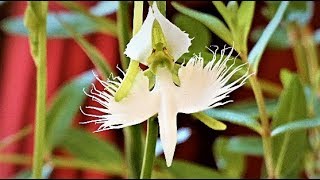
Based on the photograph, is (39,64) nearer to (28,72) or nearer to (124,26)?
(124,26)

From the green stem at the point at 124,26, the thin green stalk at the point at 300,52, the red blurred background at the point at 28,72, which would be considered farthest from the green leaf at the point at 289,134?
the red blurred background at the point at 28,72

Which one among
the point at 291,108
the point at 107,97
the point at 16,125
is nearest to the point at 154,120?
the point at 107,97

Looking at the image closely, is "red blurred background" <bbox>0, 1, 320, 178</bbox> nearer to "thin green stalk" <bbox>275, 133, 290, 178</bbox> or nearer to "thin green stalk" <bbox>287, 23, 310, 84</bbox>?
"thin green stalk" <bbox>287, 23, 310, 84</bbox>

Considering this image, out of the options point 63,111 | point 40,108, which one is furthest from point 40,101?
point 63,111

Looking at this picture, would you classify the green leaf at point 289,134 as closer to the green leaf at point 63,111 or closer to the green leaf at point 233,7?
the green leaf at point 233,7

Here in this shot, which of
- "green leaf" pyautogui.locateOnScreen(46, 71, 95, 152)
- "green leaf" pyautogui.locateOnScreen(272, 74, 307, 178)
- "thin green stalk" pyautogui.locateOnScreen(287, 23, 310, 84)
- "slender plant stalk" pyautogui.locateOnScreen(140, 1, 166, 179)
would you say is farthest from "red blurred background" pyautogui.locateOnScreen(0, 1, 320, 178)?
"slender plant stalk" pyautogui.locateOnScreen(140, 1, 166, 179)
